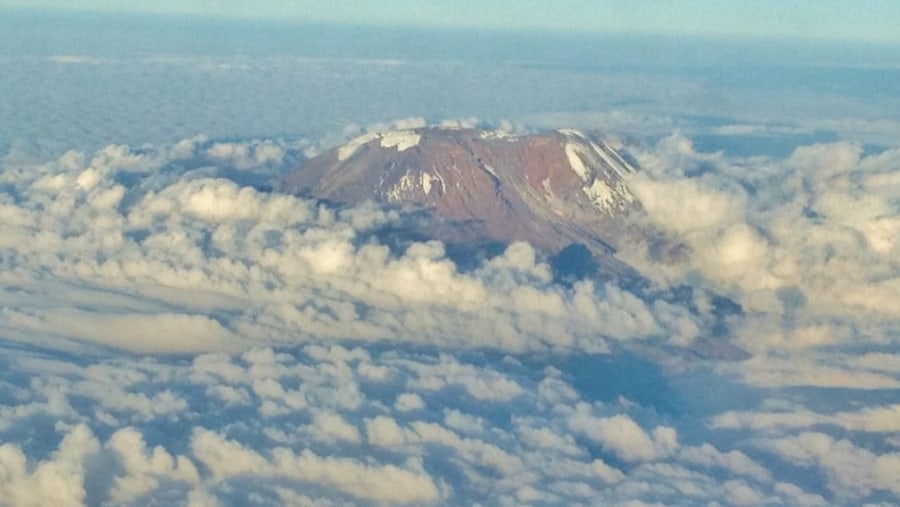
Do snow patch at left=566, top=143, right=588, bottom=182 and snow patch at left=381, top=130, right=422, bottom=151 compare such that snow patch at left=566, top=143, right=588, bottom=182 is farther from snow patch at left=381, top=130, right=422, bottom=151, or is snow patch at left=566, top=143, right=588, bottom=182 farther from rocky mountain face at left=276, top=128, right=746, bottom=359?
snow patch at left=381, top=130, right=422, bottom=151

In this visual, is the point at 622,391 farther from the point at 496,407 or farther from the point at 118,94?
the point at 118,94

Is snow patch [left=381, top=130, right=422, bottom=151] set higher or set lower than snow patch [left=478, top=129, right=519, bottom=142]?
lower

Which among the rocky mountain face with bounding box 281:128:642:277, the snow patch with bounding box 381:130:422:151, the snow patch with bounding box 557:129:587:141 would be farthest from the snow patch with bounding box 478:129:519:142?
the snow patch with bounding box 381:130:422:151

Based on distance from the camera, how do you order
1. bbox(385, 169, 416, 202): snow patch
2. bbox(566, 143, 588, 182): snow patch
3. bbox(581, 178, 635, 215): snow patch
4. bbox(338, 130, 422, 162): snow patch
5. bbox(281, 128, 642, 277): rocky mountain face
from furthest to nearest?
1. bbox(338, 130, 422, 162): snow patch
2. bbox(566, 143, 588, 182): snow patch
3. bbox(581, 178, 635, 215): snow patch
4. bbox(385, 169, 416, 202): snow patch
5. bbox(281, 128, 642, 277): rocky mountain face

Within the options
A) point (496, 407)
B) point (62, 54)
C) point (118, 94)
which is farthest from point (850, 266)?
point (62, 54)

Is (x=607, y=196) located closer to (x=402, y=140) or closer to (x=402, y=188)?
(x=402, y=188)
